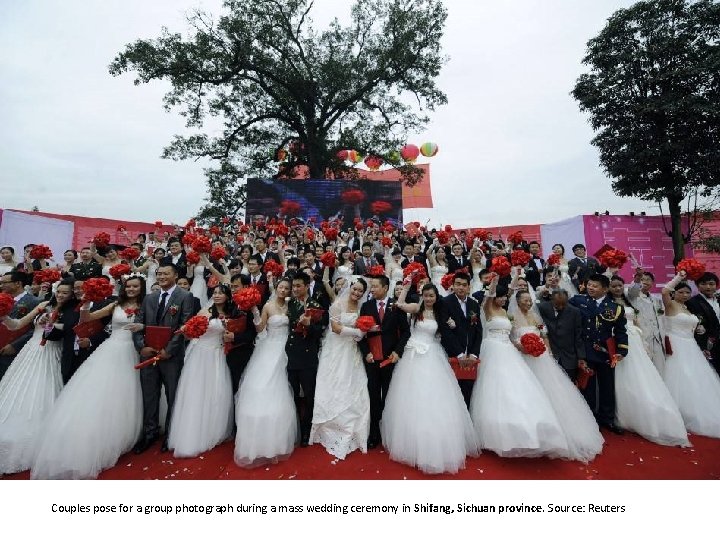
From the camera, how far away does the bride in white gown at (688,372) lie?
4.34 metres

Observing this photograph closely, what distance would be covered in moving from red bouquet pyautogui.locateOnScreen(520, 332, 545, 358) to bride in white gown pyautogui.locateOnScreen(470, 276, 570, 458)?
0.13m

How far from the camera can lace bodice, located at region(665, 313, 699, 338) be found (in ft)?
15.5

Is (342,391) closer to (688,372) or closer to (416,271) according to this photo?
(416,271)

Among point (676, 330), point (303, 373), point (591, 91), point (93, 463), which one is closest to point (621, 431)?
point (676, 330)

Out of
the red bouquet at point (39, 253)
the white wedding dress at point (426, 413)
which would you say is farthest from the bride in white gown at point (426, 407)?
the red bouquet at point (39, 253)

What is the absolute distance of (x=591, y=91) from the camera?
40.8 ft

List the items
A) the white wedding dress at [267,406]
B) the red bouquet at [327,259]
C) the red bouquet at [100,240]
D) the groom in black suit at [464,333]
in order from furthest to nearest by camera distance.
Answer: the red bouquet at [100,240]
the red bouquet at [327,259]
the groom in black suit at [464,333]
the white wedding dress at [267,406]

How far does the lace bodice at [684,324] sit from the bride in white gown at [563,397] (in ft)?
6.61

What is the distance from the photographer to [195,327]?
3.65 metres

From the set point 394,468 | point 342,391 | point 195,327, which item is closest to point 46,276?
point 195,327

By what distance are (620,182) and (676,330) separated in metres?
10.0

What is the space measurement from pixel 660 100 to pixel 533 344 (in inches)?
488

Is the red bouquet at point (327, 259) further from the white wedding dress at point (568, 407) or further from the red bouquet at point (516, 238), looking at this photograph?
the red bouquet at point (516, 238)

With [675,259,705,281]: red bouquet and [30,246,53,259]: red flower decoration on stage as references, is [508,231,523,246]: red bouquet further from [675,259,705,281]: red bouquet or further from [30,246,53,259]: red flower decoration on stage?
[30,246,53,259]: red flower decoration on stage
